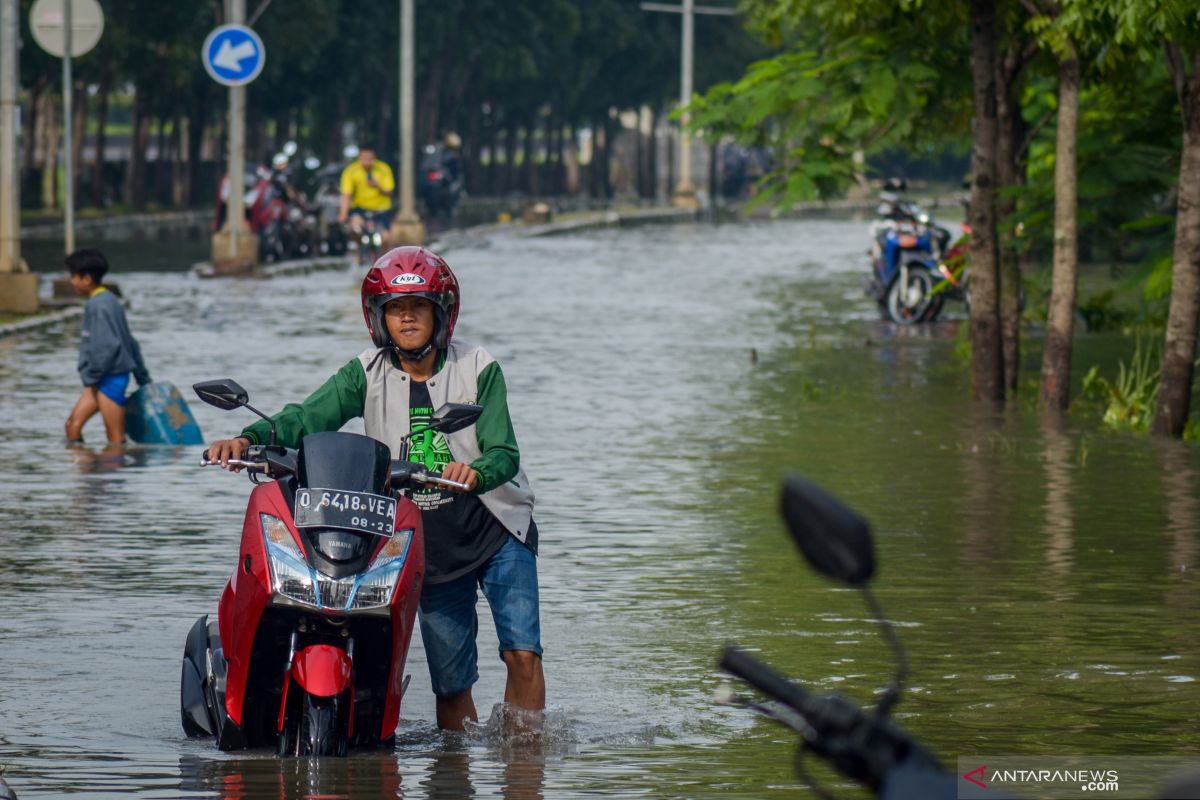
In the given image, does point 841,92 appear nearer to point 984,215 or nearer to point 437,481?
point 984,215

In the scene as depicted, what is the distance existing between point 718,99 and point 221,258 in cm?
1562

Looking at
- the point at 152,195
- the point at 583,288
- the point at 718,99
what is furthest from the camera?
the point at 152,195

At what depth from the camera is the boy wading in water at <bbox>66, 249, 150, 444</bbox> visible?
1498cm

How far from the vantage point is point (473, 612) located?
24.8ft

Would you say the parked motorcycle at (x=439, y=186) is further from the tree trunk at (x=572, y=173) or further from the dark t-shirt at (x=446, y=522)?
the dark t-shirt at (x=446, y=522)

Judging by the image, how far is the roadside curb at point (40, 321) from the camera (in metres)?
23.8

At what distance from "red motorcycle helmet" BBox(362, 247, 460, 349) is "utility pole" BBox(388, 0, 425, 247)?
34.8 meters

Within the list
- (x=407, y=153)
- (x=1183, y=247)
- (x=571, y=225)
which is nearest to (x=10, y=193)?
(x=1183, y=247)

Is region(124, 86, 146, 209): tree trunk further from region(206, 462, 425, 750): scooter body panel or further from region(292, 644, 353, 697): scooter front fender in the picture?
region(292, 644, 353, 697): scooter front fender

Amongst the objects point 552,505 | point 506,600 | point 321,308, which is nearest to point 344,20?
point 321,308

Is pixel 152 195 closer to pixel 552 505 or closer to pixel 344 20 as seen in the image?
pixel 344 20

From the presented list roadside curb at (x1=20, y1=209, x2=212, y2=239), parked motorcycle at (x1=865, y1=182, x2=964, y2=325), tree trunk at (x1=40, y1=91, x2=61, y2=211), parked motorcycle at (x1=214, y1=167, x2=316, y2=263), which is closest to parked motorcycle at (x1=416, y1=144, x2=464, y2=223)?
roadside curb at (x1=20, y1=209, x2=212, y2=239)

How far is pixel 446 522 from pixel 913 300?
66.9 feet

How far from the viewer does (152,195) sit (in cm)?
7288
